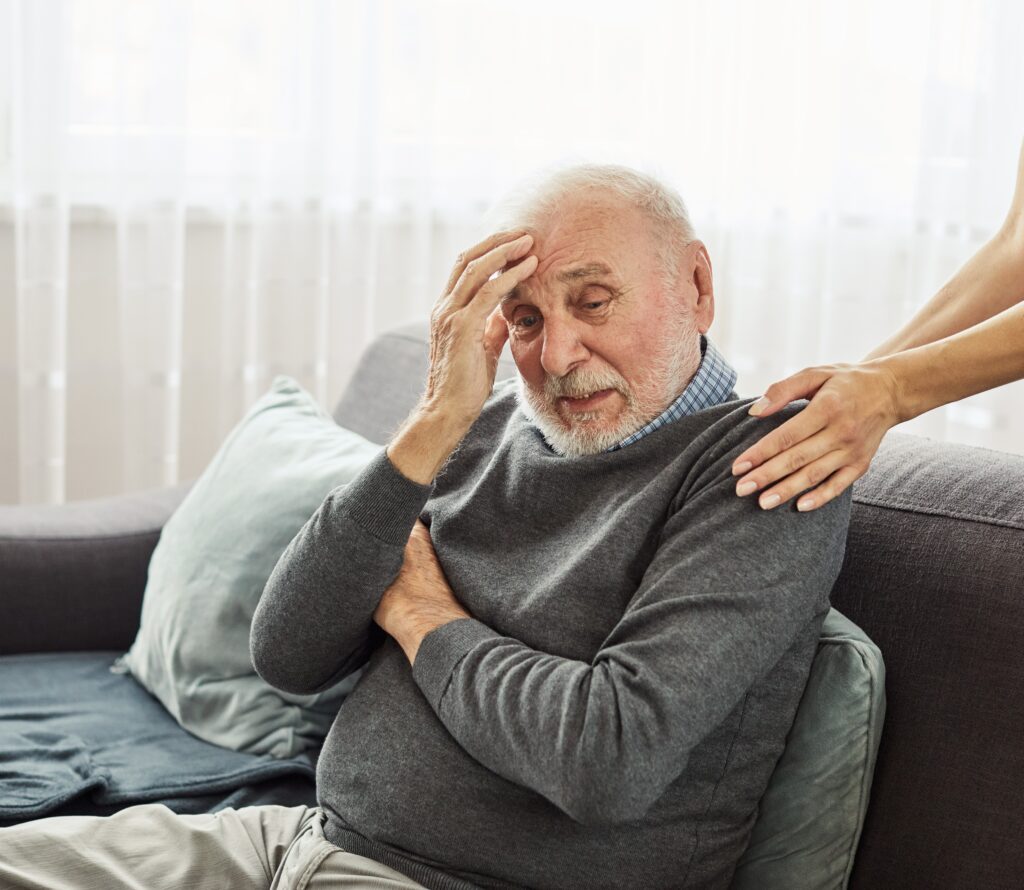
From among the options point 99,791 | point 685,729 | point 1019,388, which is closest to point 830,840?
A: point 685,729

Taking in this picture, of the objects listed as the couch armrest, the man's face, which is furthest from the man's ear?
the couch armrest

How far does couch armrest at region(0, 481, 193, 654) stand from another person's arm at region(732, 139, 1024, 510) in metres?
1.32

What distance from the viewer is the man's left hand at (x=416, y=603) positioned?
4.52 ft

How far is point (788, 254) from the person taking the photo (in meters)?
3.17

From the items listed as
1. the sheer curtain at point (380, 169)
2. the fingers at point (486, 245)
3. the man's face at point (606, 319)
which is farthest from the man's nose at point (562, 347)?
the sheer curtain at point (380, 169)

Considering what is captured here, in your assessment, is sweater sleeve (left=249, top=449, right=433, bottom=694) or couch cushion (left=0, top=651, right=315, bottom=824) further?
couch cushion (left=0, top=651, right=315, bottom=824)

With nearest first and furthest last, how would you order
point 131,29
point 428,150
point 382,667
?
point 382,667
point 131,29
point 428,150

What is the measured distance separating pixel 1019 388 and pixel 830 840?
1921 mm

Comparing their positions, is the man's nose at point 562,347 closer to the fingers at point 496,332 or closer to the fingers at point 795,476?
the fingers at point 496,332

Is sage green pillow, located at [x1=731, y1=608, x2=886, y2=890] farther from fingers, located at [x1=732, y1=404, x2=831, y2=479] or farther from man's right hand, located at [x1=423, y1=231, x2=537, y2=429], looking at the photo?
man's right hand, located at [x1=423, y1=231, x2=537, y2=429]

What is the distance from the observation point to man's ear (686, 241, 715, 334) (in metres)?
1.45

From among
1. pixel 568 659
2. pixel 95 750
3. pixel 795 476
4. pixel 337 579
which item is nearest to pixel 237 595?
pixel 95 750

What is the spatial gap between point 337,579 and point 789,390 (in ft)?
1.79

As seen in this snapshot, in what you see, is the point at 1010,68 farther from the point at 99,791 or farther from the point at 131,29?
the point at 99,791
